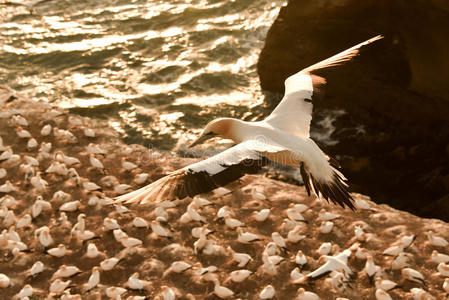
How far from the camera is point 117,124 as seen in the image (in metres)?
10.8

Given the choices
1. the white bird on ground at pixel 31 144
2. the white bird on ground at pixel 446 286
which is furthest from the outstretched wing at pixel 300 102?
the white bird on ground at pixel 31 144

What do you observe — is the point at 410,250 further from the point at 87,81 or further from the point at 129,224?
the point at 87,81

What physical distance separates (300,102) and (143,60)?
22.1 feet

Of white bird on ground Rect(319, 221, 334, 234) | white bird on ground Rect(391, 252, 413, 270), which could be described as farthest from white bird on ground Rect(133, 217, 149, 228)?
white bird on ground Rect(391, 252, 413, 270)

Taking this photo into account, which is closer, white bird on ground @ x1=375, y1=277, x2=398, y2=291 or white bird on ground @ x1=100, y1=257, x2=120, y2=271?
white bird on ground @ x1=375, y1=277, x2=398, y2=291

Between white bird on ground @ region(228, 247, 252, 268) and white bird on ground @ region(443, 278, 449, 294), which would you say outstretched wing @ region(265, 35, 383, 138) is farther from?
white bird on ground @ region(443, 278, 449, 294)

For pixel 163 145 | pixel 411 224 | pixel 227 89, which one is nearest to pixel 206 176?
pixel 411 224

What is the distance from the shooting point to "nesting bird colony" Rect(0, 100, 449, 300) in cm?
641

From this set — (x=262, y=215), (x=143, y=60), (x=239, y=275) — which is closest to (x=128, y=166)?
(x=262, y=215)

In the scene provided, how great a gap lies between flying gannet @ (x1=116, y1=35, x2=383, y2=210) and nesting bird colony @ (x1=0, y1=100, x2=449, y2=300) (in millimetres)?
1178

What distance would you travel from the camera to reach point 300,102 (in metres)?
6.77

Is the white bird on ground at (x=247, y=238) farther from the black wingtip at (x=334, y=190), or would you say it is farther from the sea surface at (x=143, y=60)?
the sea surface at (x=143, y=60)

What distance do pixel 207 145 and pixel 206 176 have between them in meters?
5.55

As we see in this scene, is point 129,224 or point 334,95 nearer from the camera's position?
point 129,224
